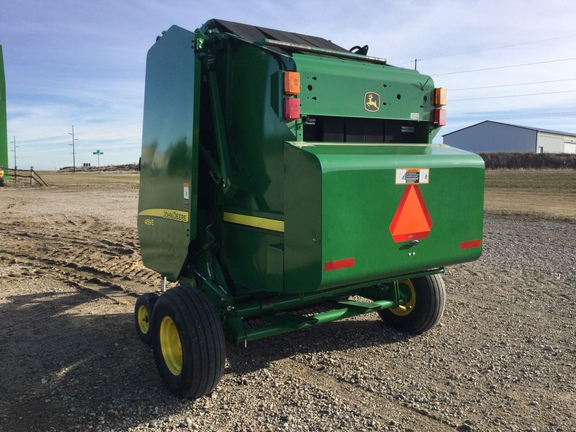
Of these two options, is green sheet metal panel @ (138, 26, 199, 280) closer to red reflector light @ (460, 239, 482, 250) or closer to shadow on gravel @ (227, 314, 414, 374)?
shadow on gravel @ (227, 314, 414, 374)

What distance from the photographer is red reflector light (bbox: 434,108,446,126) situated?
4250 millimetres

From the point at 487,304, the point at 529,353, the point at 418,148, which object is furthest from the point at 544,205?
the point at 418,148

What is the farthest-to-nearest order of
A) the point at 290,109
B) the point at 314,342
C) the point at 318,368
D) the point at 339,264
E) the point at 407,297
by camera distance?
the point at 407,297, the point at 314,342, the point at 318,368, the point at 290,109, the point at 339,264

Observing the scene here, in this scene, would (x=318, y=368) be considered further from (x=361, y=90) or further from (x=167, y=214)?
(x=361, y=90)

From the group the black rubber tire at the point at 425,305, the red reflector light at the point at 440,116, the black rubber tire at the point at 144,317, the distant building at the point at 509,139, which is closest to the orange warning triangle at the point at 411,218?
the red reflector light at the point at 440,116

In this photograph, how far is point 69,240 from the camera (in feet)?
34.8

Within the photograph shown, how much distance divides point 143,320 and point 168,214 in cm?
108

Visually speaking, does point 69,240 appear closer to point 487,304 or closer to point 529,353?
point 487,304

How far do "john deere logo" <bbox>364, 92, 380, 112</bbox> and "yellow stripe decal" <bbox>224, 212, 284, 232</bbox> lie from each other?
114 centimetres

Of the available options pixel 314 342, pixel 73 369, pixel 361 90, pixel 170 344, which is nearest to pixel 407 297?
pixel 314 342

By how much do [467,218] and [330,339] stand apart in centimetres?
188

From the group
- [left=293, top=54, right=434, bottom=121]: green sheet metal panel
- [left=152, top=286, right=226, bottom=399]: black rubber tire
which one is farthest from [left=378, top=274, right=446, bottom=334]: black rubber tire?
[left=152, top=286, right=226, bottom=399]: black rubber tire

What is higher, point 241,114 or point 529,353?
point 241,114

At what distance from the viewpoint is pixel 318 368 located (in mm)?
4363
